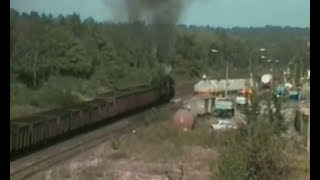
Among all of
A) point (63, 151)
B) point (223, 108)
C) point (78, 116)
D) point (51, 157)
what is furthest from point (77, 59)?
point (51, 157)

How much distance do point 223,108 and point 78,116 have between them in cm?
1412

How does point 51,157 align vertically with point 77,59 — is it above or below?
below

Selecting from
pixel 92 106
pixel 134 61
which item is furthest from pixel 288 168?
pixel 134 61

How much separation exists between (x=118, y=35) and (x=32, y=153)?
3133 cm

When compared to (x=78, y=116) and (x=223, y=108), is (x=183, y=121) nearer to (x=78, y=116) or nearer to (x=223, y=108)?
(x=78, y=116)

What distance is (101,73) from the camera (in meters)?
53.0

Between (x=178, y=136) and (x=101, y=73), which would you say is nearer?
(x=178, y=136)

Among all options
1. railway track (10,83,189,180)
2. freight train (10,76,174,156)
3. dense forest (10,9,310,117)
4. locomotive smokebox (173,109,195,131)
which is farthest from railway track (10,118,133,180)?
dense forest (10,9,310,117)

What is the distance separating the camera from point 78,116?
27.2 metres

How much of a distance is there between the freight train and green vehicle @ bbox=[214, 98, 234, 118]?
13.6ft

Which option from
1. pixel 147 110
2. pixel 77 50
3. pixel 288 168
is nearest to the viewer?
pixel 288 168

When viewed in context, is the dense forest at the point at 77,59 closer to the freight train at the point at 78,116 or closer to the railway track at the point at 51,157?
the freight train at the point at 78,116

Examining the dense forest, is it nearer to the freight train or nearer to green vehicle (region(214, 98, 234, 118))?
the freight train
